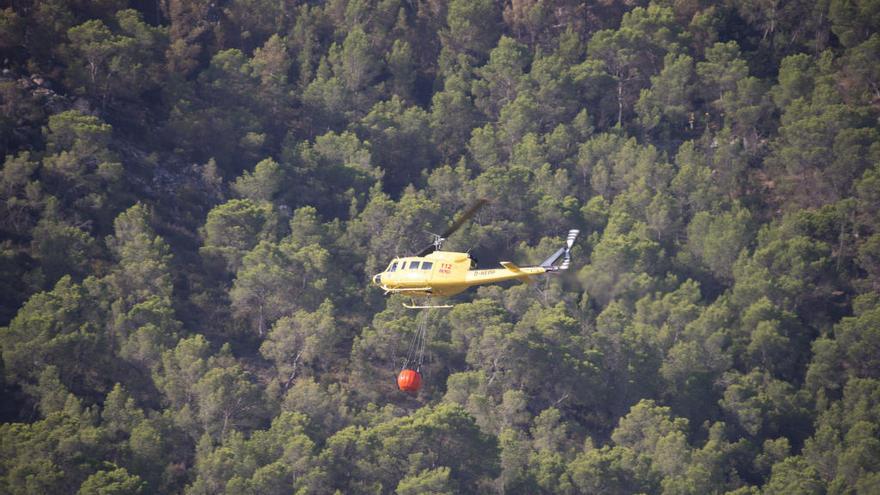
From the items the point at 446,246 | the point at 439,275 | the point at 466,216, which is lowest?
the point at 439,275

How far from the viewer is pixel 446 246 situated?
88375 millimetres

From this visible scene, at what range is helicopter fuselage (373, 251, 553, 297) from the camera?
54.8 meters

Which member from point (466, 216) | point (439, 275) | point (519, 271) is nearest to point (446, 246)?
point (439, 275)

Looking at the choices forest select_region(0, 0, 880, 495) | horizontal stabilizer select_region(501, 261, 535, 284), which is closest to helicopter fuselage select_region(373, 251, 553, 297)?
horizontal stabilizer select_region(501, 261, 535, 284)

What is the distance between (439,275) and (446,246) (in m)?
33.1

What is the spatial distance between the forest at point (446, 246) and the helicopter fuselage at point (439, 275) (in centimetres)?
1990

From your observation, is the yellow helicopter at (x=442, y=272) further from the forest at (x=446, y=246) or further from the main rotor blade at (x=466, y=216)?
the forest at (x=446, y=246)

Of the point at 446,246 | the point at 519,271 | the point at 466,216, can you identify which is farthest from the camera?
the point at 446,246

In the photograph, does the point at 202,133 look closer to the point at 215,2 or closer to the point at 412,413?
the point at 215,2

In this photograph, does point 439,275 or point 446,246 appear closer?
point 439,275

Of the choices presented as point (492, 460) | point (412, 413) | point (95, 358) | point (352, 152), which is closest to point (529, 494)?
point (492, 460)

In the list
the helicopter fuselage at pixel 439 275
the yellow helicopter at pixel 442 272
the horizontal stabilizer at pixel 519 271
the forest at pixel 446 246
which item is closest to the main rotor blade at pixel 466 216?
the yellow helicopter at pixel 442 272

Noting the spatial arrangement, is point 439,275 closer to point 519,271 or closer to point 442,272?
point 442,272

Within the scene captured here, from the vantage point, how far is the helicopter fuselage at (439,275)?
54.8m
